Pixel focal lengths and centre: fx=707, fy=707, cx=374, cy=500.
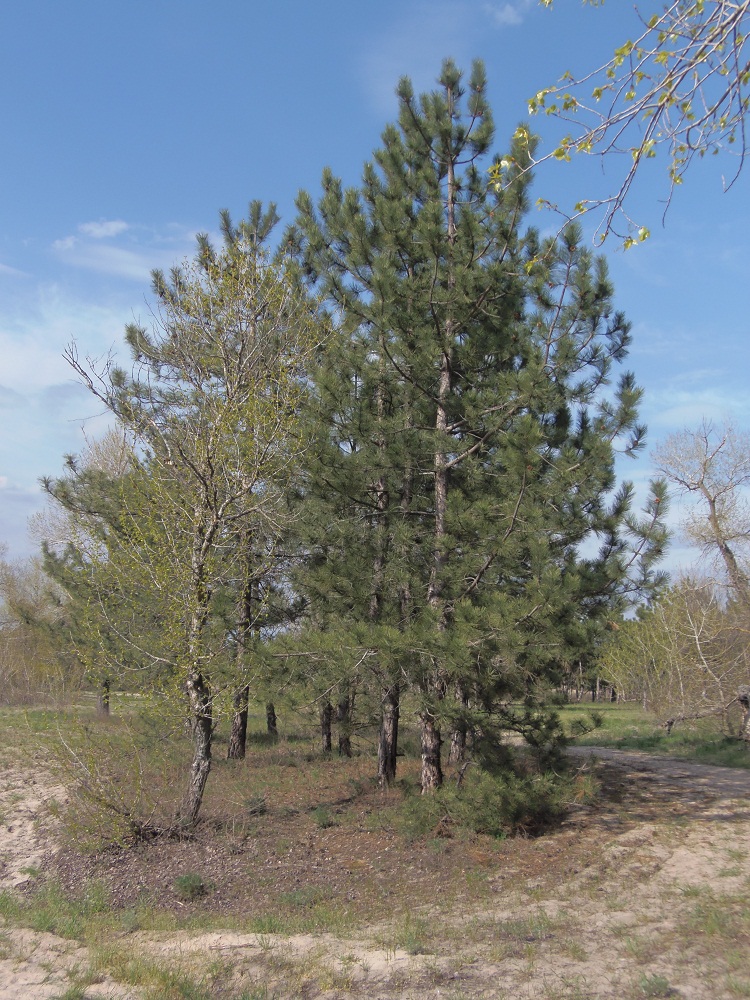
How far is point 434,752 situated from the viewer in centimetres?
889

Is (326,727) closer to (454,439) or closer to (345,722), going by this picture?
(345,722)

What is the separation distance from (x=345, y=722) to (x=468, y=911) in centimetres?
514

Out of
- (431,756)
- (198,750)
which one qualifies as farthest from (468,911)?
(198,750)

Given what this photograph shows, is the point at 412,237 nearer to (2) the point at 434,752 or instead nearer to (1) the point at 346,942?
(2) the point at 434,752

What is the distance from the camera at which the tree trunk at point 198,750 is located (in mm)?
8883

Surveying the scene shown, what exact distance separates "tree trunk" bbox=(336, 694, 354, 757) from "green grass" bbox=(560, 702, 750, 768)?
336 cm

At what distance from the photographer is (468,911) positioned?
20.9 ft

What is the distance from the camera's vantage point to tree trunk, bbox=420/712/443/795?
884cm

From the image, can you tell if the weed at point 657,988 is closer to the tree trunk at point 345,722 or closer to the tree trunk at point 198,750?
the tree trunk at point 345,722

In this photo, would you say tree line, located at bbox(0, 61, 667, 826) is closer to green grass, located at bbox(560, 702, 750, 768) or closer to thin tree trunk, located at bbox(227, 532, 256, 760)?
thin tree trunk, located at bbox(227, 532, 256, 760)

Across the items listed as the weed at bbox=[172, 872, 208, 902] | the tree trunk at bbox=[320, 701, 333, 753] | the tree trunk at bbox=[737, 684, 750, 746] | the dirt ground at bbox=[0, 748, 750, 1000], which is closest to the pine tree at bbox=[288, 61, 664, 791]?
the dirt ground at bbox=[0, 748, 750, 1000]

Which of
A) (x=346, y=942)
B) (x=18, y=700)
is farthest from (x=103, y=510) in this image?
(x=18, y=700)

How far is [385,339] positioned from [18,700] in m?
26.3

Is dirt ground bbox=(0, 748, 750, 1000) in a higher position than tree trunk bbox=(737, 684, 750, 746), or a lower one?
lower
